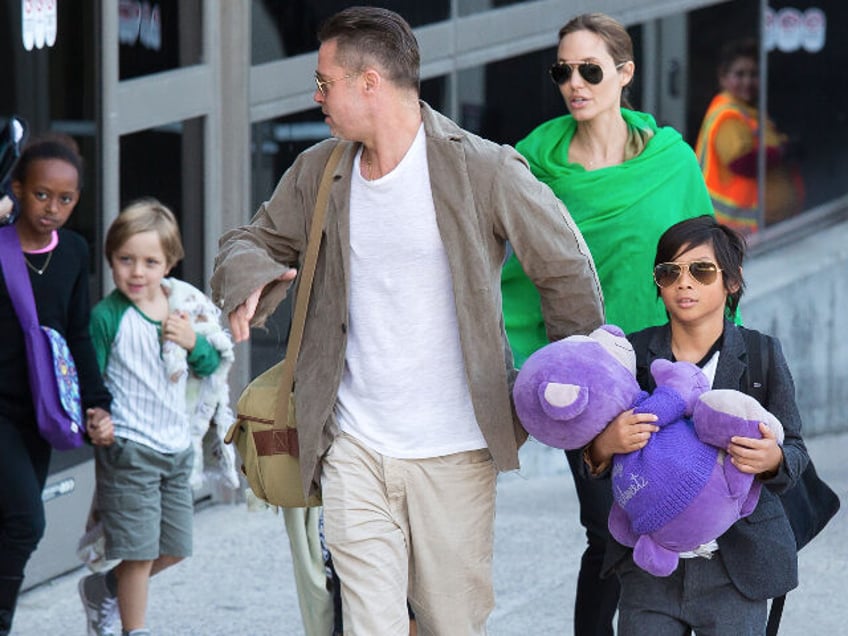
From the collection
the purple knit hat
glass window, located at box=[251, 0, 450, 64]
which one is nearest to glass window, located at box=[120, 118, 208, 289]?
glass window, located at box=[251, 0, 450, 64]

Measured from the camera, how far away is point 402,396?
417 centimetres

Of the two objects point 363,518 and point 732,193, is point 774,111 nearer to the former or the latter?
point 732,193

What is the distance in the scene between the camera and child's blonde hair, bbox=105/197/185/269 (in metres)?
5.62

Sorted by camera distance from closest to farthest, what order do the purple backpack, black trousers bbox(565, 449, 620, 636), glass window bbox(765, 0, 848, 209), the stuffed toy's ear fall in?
the stuffed toy's ear, black trousers bbox(565, 449, 620, 636), the purple backpack, glass window bbox(765, 0, 848, 209)

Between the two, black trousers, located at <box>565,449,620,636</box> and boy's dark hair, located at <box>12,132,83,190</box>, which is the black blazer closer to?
black trousers, located at <box>565,449,620,636</box>

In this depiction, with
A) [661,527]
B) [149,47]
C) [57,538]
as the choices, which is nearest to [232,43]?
[149,47]

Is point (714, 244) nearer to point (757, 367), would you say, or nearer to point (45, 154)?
point (757, 367)

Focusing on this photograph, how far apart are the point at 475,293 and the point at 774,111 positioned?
24.2ft

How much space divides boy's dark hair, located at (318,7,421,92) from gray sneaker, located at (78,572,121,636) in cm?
231

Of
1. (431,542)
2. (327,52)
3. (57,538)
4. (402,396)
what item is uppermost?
(327,52)

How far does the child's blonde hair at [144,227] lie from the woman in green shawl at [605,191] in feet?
3.87

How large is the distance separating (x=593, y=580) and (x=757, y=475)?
1082 mm

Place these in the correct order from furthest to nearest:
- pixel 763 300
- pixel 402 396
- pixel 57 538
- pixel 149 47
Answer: pixel 763 300 → pixel 149 47 → pixel 57 538 → pixel 402 396

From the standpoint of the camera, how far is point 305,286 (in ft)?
14.0
